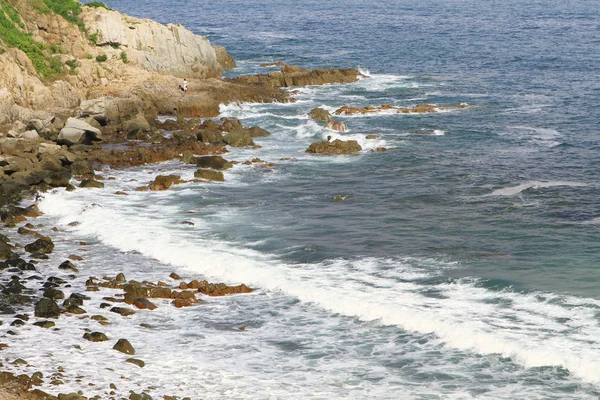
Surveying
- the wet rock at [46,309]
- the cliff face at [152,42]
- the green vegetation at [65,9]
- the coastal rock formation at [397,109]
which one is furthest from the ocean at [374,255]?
the green vegetation at [65,9]

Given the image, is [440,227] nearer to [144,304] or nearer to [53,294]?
[144,304]

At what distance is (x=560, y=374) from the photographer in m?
25.9

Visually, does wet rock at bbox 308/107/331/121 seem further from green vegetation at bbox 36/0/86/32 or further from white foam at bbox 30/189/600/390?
white foam at bbox 30/189/600/390

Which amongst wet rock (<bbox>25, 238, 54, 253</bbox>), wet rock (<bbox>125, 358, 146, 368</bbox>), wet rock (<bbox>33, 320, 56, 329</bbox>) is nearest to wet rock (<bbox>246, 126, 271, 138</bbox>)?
wet rock (<bbox>25, 238, 54, 253</bbox>)

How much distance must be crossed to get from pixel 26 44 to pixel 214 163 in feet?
72.5

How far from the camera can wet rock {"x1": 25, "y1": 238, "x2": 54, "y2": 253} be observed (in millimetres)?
37094

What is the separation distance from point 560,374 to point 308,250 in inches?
559

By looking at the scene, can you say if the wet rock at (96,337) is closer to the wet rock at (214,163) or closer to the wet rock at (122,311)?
the wet rock at (122,311)

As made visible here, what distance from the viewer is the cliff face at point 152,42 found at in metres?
→ 69.8

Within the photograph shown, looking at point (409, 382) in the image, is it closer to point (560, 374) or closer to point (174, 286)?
point (560, 374)

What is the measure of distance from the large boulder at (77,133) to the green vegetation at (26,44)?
28.9ft

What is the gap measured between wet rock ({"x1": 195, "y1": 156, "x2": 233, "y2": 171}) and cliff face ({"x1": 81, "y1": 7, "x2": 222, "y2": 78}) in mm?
20567

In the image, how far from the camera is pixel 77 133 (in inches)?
2190

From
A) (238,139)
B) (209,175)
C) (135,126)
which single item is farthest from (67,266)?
(135,126)
